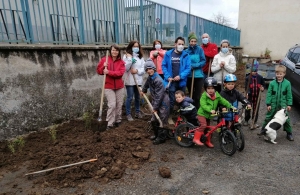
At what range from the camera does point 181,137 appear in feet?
13.1

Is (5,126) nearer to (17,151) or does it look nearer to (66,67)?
(17,151)

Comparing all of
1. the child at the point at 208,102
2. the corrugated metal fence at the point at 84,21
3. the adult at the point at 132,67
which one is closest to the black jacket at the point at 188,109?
the child at the point at 208,102

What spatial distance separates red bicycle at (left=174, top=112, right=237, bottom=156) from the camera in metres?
3.57

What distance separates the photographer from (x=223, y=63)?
15.7 ft

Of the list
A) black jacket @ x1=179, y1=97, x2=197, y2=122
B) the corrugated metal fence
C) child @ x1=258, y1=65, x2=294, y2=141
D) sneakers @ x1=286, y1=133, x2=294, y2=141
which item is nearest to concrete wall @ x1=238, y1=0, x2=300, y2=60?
the corrugated metal fence

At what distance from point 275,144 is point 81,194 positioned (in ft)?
11.5

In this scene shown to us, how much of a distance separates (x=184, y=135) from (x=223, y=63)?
197 centimetres

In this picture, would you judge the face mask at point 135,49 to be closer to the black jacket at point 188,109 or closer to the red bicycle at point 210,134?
the black jacket at point 188,109

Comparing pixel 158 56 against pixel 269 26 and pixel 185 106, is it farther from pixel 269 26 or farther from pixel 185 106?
pixel 269 26

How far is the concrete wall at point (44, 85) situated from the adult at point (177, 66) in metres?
2.01

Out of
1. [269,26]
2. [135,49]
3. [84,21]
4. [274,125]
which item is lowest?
[274,125]

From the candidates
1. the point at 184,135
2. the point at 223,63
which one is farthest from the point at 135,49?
the point at 184,135

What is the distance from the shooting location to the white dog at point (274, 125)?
401 cm

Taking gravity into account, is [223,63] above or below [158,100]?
above
